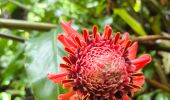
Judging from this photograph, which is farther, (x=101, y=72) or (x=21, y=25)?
(x=21, y=25)

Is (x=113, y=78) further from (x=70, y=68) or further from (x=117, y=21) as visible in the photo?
(x=117, y=21)

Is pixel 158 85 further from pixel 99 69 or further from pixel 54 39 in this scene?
pixel 99 69

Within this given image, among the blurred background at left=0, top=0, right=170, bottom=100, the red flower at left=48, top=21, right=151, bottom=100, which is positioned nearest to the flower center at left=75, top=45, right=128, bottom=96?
the red flower at left=48, top=21, right=151, bottom=100

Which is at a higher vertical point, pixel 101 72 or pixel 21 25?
pixel 21 25

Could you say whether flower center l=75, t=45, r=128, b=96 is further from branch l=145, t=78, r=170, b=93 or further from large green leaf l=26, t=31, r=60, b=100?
branch l=145, t=78, r=170, b=93

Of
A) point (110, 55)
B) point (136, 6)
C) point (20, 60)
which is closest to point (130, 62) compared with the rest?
point (110, 55)

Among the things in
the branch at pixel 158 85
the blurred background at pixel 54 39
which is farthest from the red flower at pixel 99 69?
the branch at pixel 158 85

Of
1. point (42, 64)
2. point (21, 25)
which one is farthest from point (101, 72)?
point (21, 25)
